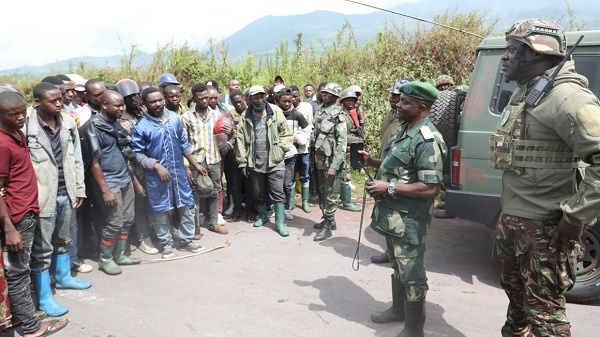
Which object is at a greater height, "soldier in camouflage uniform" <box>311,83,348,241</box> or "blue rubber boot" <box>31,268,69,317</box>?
"soldier in camouflage uniform" <box>311,83,348,241</box>

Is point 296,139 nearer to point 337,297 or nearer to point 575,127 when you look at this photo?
point 337,297

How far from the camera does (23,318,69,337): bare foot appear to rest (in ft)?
10.3

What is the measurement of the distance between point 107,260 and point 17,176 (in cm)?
153

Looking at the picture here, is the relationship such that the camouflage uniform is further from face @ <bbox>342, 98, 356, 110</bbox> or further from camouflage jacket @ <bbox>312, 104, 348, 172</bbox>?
face @ <bbox>342, 98, 356, 110</bbox>

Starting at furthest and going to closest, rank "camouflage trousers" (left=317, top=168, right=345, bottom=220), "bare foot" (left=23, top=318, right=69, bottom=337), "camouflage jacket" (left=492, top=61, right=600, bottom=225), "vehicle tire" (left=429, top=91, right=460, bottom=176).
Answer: "camouflage trousers" (left=317, top=168, right=345, bottom=220), "vehicle tire" (left=429, top=91, right=460, bottom=176), "bare foot" (left=23, top=318, right=69, bottom=337), "camouflage jacket" (left=492, top=61, right=600, bottom=225)

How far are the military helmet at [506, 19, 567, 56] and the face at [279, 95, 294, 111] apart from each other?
13.1ft

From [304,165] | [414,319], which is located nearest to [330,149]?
[304,165]

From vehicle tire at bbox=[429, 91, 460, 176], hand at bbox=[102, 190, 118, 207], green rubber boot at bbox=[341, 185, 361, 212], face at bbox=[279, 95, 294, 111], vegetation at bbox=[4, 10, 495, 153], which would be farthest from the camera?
vegetation at bbox=[4, 10, 495, 153]

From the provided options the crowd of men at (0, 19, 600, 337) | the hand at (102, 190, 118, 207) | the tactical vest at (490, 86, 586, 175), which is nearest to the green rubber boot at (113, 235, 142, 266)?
the crowd of men at (0, 19, 600, 337)

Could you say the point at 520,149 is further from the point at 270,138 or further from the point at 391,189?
the point at 270,138

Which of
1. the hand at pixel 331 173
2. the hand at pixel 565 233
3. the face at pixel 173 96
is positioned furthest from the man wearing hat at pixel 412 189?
the face at pixel 173 96

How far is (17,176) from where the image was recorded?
305cm

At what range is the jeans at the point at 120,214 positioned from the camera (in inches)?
166

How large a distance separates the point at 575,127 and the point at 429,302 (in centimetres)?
206
